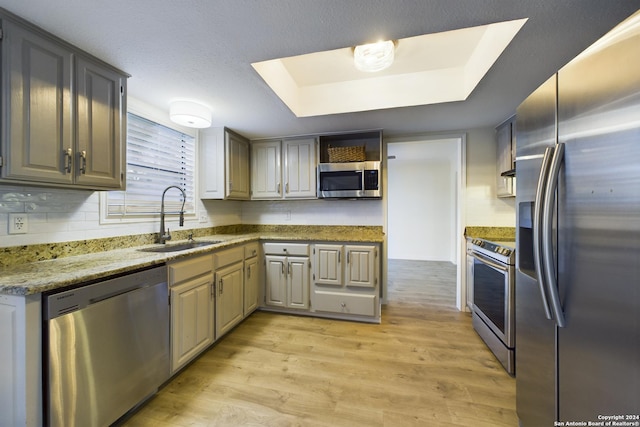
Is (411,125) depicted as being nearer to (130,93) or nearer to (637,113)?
(637,113)

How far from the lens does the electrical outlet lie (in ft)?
4.67

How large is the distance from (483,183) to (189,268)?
3.26 meters

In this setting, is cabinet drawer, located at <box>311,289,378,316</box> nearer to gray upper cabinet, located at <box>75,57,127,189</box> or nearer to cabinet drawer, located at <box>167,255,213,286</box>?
cabinet drawer, located at <box>167,255,213,286</box>

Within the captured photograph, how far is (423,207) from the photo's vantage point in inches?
237

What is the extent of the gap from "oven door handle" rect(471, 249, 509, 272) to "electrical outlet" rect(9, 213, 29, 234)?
328 cm

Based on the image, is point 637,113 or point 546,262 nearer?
point 637,113

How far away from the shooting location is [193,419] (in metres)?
1.45

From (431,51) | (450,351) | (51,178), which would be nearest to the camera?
(51,178)

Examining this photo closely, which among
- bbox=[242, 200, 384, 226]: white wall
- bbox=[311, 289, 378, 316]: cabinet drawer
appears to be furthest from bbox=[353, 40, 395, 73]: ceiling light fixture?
bbox=[311, 289, 378, 316]: cabinet drawer

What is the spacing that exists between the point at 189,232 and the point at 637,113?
3135 mm

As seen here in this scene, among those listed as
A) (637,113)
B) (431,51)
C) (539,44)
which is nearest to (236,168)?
(431,51)

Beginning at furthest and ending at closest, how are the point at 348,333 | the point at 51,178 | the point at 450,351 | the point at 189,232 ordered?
1. the point at 189,232
2. the point at 348,333
3. the point at 450,351
4. the point at 51,178

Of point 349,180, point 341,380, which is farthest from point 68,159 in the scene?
point 349,180

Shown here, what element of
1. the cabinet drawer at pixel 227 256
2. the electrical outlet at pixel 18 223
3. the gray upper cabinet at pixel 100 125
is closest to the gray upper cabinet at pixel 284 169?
the cabinet drawer at pixel 227 256
